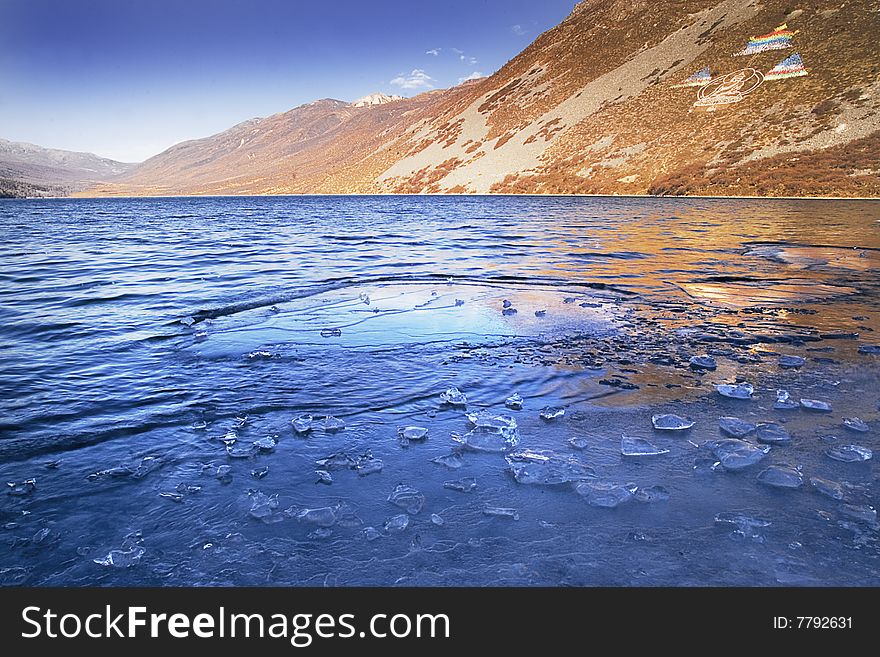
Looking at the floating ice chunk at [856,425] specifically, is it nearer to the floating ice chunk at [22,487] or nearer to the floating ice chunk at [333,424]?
the floating ice chunk at [333,424]

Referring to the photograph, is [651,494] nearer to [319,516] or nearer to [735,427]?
[735,427]

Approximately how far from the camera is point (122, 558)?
111 inches

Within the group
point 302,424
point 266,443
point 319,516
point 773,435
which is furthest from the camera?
point 302,424

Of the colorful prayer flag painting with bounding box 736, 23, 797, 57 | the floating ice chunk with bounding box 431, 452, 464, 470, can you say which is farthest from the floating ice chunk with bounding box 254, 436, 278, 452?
the colorful prayer flag painting with bounding box 736, 23, 797, 57

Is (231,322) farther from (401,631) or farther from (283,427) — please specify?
(401,631)

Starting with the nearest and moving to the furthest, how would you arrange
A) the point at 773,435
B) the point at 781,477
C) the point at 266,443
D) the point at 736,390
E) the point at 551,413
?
the point at 781,477 < the point at 773,435 < the point at 266,443 < the point at 551,413 < the point at 736,390

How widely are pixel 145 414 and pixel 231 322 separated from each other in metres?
3.92

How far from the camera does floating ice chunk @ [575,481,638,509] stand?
332 centimetres

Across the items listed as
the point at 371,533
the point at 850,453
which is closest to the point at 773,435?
the point at 850,453

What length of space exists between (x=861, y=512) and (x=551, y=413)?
7.55 ft

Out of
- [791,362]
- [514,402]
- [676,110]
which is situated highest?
[676,110]

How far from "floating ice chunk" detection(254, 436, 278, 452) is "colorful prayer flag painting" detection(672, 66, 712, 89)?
96.8 metres

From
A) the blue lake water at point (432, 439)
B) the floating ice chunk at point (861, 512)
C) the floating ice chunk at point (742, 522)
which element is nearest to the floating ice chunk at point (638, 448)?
the blue lake water at point (432, 439)

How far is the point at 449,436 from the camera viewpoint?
171 inches
